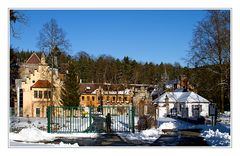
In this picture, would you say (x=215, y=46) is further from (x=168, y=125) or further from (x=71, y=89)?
(x=71, y=89)

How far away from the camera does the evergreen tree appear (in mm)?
6500

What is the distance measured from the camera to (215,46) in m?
6.46

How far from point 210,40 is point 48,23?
250cm

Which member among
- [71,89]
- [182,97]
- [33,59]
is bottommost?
[182,97]

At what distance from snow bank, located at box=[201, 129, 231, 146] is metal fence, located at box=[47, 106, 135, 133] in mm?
1194

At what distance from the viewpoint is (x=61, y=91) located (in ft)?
21.2

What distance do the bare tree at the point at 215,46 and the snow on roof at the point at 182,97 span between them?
0.35m

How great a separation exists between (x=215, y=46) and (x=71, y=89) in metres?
2.34

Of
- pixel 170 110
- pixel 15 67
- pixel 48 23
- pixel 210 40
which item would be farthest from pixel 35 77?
pixel 210 40

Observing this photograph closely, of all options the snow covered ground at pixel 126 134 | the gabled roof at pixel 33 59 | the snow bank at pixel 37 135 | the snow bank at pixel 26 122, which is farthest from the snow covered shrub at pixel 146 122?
the gabled roof at pixel 33 59

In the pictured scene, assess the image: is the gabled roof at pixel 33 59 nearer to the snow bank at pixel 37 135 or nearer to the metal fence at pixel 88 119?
the metal fence at pixel 88 119

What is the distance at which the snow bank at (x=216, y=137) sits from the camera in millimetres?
6285

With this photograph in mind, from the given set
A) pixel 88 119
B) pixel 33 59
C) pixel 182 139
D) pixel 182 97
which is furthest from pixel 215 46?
pixel 33 59
